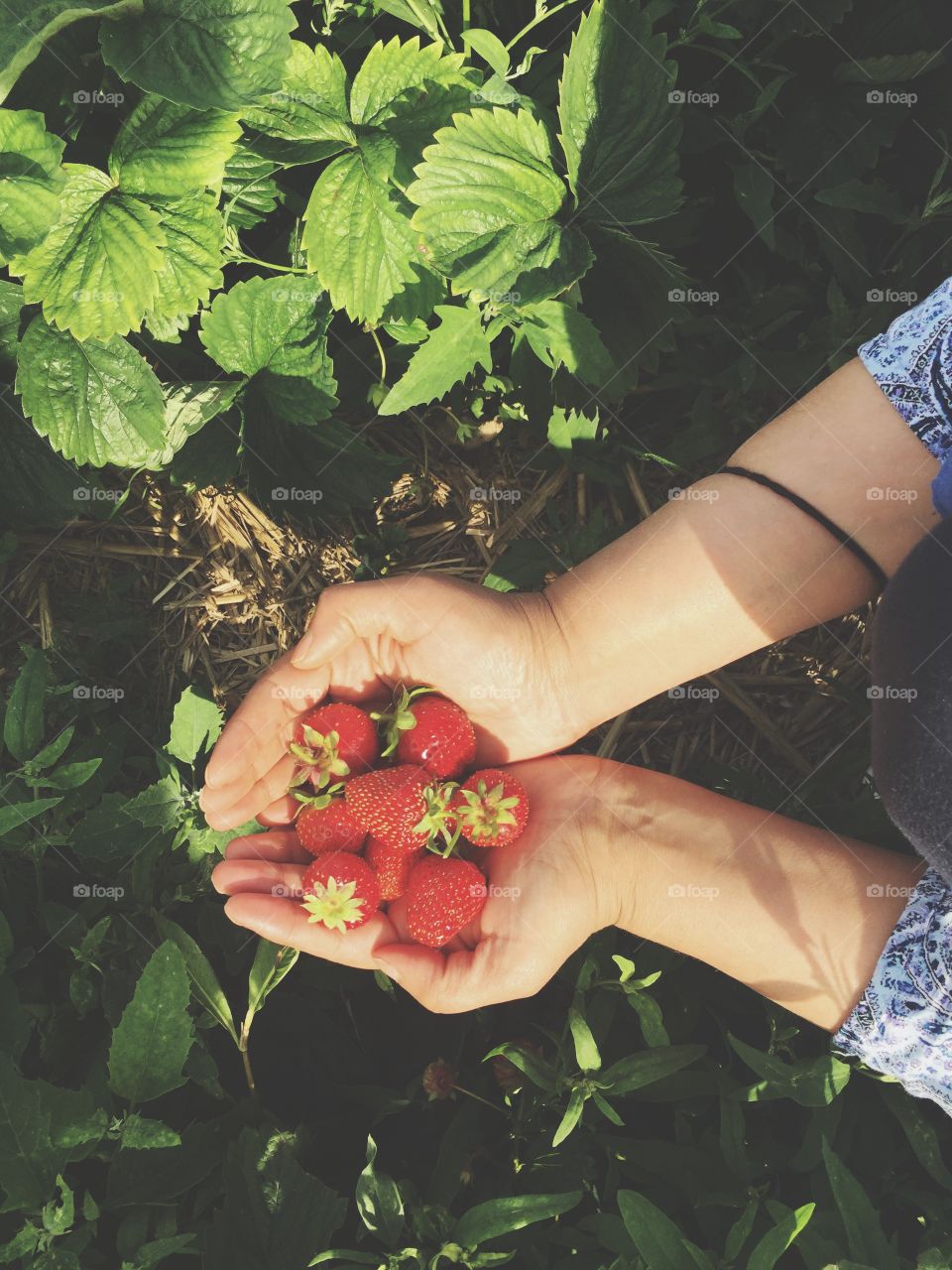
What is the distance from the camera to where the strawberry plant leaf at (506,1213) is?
1.36 m

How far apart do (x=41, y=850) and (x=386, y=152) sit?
→ 3.86ft

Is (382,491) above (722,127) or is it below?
below

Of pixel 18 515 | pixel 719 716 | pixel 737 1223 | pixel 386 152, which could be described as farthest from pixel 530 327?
pixel 737 1223

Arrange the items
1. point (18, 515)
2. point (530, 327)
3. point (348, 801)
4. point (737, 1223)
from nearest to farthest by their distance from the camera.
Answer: point (737, 1223) < point (348, 801) < point (530, 327) < point (18, 515)

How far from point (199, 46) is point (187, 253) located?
10.4 inches

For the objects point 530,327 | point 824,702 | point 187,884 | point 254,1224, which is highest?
point 530,327

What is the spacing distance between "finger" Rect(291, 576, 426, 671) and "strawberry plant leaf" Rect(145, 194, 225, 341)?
47cm

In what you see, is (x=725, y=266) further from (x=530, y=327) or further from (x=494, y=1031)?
(x=494, y=1031)

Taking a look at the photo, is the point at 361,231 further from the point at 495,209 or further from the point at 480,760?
the point at 480,760

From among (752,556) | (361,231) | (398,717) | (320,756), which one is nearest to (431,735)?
(398,717)

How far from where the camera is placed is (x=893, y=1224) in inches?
62.9

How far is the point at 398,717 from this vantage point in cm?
152

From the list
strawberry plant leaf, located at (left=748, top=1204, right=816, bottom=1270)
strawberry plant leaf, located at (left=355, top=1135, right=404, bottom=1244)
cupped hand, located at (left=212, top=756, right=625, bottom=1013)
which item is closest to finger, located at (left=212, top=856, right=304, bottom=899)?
cupped hand, located at (left=212, top=756, right=625, bottom=1013)

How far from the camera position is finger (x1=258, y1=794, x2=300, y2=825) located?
1603 millimetres
